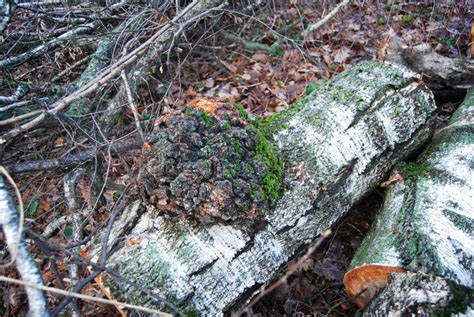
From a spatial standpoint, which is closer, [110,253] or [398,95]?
[110,253]

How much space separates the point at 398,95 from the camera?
256 cm

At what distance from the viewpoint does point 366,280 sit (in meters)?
2.02

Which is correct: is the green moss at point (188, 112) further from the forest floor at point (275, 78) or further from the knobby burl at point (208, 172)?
the forest floor at point (275, 78)

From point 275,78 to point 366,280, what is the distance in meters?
2.53

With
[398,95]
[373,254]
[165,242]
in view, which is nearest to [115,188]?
[165,242]

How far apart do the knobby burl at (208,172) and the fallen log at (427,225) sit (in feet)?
2.04

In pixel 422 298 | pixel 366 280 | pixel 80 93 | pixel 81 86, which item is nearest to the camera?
pixel 422 298

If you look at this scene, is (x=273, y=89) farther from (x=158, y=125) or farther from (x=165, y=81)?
(x=158, y=125)

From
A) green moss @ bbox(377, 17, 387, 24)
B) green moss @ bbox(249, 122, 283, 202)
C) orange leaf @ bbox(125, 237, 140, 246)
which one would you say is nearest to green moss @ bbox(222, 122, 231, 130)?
green moss @ bbox(249, 122, 283, 202)

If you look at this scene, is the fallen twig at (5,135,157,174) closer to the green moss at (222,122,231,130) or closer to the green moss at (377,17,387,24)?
the green moss at (222,122,231,130)

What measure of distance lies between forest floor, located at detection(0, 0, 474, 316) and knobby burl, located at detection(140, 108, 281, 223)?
27cm

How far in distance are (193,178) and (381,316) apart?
1.06 m

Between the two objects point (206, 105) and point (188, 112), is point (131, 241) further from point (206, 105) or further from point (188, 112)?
point (206, 105)

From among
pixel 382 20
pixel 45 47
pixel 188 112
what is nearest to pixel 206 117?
pixel 188 112
